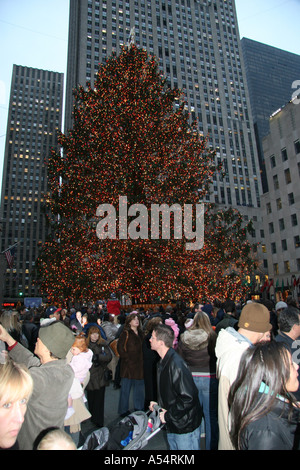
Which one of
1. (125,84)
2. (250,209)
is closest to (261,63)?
(250,209)

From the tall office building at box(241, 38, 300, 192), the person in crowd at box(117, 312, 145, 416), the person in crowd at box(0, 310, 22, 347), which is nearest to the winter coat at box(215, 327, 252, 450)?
the person in crowd at box(117, 312, 145, 416)

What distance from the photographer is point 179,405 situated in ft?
10.1

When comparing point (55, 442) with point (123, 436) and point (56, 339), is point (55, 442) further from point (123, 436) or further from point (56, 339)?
point (56, 339)

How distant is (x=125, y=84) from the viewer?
65.8 ft

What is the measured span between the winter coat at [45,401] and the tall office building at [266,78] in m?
153

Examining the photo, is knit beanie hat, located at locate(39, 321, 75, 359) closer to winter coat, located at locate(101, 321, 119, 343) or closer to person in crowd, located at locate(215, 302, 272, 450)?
person in crowd, located at locate(215, 302, 272, 450)

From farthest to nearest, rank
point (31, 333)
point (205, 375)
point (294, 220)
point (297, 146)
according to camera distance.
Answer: point (294, 220) → point (297, 146) → point (31, 333) → point (205, 375)

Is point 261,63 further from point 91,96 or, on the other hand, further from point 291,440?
point 291,440

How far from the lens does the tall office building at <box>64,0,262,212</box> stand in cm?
8069

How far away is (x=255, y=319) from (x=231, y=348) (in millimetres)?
500

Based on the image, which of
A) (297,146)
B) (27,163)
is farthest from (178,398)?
(27,163)

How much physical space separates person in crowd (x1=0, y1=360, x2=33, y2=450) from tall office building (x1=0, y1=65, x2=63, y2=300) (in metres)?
125

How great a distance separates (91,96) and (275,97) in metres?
168

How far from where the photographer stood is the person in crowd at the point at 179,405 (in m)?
3.09
